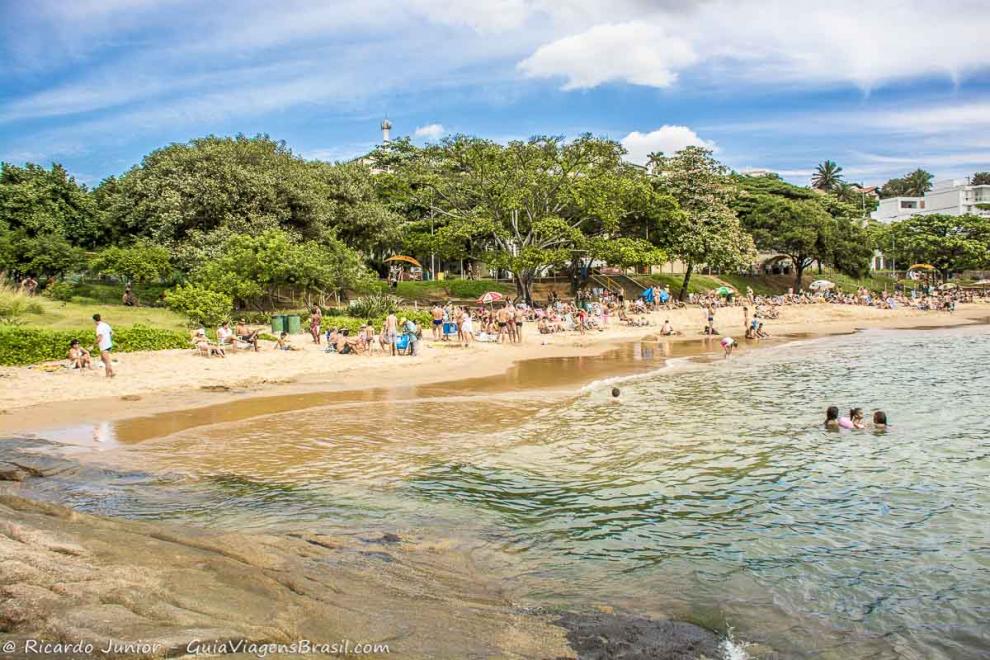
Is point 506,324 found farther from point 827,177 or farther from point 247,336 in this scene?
point 827,177

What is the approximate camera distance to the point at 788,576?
24.2 feet

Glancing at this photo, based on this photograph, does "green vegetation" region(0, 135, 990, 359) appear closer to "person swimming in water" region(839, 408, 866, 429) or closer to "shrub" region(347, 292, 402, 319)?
"shrub" region(347, 292, 402, 319)

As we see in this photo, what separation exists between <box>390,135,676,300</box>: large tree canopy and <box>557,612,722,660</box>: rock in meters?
33.8

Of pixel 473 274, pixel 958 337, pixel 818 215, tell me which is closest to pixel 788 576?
pixel 958 337

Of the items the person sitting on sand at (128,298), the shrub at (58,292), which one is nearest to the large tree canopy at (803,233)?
the person sitting on sand at (128,298)

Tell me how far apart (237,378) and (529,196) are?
26.5 meters

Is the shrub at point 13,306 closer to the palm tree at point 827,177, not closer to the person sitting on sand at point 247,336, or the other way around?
the person sitting on sand at point 247,336

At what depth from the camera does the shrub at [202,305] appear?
2669 centimetres

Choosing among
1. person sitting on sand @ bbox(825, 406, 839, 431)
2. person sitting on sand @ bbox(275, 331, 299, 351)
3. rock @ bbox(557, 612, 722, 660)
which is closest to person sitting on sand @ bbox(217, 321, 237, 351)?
person sitting on sand @ bbox(275, 331, 299, 351)

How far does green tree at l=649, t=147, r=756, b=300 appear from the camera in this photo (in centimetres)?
4688

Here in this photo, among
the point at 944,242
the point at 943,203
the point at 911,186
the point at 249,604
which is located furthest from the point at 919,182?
the point at 249,604

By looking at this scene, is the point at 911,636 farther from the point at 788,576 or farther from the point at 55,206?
the point at 55,206

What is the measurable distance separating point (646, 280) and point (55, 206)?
134 ft

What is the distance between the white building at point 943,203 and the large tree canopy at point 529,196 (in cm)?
7217
